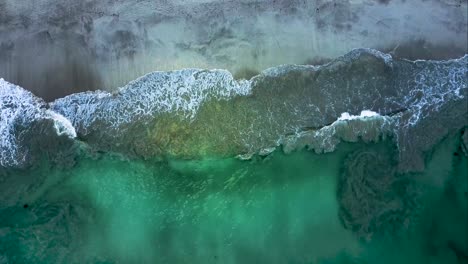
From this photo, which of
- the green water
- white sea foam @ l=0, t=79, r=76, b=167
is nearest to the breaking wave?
white sea foam @ l=0, t=79, r=76, b=167

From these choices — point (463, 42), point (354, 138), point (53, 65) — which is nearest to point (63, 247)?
point (53, 65)

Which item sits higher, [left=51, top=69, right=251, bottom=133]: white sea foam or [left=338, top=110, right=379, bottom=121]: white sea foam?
[left=51, top=69, right=251, bottom=133]: white sea foam

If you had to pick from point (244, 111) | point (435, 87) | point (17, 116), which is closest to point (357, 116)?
point (435, 87)

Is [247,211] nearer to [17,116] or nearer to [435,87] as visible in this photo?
[435,87]

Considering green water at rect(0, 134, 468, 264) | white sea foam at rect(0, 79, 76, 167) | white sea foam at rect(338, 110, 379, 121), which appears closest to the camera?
green water at rect(0, 134, 468, 264)

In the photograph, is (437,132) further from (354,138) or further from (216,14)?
(216,14)

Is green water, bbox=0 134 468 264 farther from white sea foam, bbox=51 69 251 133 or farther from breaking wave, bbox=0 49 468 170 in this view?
white sea foam, bbox=51 69 251 133

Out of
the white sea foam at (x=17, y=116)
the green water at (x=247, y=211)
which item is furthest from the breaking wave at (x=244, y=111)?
the green water at (x=247, y=211)
